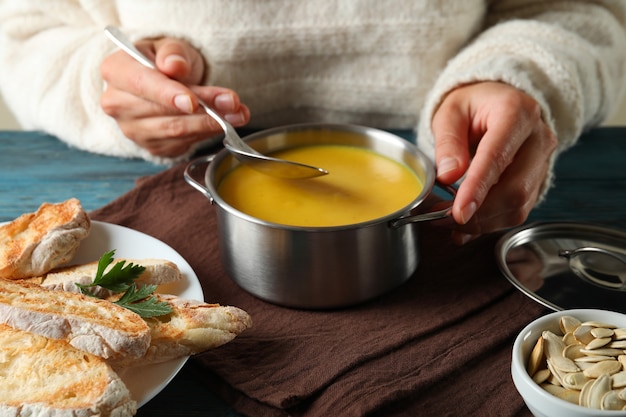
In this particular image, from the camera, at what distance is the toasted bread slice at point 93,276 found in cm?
102

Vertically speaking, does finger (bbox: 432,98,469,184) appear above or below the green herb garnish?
above

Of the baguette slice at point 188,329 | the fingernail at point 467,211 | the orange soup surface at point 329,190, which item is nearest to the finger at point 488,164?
the fingernail at point 467,211

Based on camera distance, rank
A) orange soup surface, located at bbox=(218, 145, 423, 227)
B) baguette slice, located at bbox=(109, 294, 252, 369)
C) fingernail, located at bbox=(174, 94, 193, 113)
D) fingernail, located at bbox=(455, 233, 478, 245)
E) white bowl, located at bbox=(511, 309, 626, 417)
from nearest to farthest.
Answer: white bowl, located at bbox=(511, 309, 626, 417) → baguette slice, located at bbox=(109, 294, 252, 369) → orange soup surface, located at bbox=(218, 145, 423, 227) → fingernail, located at bbox=(455, 233, 478, 245) → fingernail, located at bbox=(174, 94, 193, 113)

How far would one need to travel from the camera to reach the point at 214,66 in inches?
65.0

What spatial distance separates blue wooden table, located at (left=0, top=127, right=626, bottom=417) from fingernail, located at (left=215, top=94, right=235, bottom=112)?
0.30m

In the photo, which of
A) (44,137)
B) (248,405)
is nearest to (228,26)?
(44,137)

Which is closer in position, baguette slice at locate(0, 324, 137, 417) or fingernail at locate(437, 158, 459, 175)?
baguette slice at locate(0, 324, 137, 417)

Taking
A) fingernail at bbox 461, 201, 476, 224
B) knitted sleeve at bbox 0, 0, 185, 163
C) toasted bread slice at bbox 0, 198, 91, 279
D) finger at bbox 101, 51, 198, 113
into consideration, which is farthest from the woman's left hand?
knitted sleeve at bbox 0, 0, 185, 163

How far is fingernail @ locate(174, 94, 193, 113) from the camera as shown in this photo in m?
1.32

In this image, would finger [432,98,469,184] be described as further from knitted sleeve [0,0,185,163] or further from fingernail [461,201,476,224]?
knitted sleeve [0,0,185,163]

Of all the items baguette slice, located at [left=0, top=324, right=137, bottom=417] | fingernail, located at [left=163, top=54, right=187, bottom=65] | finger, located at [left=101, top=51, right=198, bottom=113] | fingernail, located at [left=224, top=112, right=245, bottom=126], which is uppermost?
fingernail, located at [left=163, top=54, right=187, bottom=65]

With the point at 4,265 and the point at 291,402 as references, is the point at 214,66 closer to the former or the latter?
the point at 4,265

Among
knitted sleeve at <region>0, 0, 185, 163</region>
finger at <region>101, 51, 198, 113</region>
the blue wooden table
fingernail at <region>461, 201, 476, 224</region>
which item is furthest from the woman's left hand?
knitted sleeve at <region>0, 0, 185, 163</region>

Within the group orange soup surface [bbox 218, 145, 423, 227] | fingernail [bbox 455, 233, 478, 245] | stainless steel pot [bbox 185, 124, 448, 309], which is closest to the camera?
stainless steel pot [bbox 185, 124, 448, 309]
